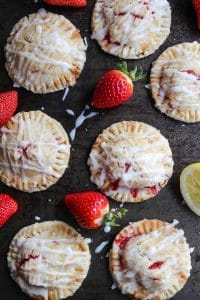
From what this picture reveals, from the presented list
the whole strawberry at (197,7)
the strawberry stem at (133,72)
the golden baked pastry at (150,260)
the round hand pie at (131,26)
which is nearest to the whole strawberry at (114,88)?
the strawberry stem at (133,72)

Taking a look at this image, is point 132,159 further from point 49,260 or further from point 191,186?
point 49,260

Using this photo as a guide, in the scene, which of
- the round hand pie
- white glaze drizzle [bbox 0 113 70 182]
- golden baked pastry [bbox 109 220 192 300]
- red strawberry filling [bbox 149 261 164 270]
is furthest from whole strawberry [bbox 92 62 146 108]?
red strawberry filling [bbox 149 261 164 270]

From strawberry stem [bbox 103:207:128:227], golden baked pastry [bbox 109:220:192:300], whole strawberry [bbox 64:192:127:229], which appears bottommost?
golden baked pastry [bbox 109:220:192:300]

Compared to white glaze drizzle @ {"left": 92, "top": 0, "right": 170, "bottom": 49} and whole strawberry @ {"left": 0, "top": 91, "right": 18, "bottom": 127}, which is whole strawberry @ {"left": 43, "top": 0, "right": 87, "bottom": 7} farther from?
whole strawberry @ {"left": 0, "top": 91, "right": 18, "bottom": 127}

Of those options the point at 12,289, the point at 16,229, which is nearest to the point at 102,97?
the point at 16,229

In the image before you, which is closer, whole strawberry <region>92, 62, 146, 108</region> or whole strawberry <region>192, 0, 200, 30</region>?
whole strawberry <region>92, 62, 146, 108</region>

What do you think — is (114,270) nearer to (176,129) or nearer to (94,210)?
(94,210)

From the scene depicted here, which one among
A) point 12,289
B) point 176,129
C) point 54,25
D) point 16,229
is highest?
point 54,25
